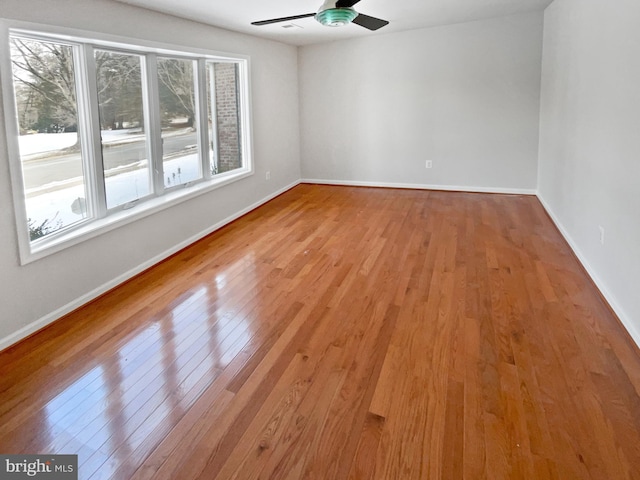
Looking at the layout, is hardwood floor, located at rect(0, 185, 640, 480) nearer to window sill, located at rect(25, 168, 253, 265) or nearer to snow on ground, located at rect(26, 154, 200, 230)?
window sill, located at rect(25, 168, 253, 265)

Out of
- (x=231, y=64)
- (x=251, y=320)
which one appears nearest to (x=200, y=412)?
(x=251, y=320)

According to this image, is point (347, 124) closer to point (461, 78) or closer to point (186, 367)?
point (461, 78)

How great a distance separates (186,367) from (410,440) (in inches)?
48.4

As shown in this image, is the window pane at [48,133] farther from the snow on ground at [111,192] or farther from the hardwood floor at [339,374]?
the hardwood floor at [339,374]

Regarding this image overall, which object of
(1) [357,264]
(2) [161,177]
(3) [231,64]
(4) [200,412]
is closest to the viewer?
(4) [200,412]

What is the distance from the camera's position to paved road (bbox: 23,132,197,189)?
2854mm

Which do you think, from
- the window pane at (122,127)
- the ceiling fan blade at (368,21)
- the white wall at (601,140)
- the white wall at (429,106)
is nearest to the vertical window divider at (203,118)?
the window pane at (122,127)

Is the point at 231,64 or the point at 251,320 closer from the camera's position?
the point at 251,320

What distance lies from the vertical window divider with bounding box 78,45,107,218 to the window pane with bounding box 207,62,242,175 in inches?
68.0

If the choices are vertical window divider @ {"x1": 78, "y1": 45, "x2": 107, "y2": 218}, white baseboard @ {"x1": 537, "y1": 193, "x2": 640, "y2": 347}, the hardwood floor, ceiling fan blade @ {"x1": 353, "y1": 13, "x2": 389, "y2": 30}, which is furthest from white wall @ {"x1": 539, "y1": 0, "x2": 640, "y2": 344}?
vertical window divider @ {"x1": 78, "y1": 45, "x2": 107, "y2": 218}

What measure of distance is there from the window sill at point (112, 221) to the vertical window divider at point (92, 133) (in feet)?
0.50

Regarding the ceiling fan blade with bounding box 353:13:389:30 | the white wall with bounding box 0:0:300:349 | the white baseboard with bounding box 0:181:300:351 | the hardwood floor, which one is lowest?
the hardwood floor

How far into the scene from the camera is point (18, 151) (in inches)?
100

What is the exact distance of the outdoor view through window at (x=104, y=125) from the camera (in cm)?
284
